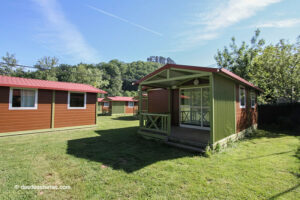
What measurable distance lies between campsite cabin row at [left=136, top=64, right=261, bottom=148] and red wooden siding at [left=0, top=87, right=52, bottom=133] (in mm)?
5060

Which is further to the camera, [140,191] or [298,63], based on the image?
[298,63]

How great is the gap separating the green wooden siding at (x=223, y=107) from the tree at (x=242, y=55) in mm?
11800

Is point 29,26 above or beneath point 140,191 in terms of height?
above

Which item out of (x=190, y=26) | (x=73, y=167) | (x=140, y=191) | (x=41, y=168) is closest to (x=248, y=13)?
(x=190, y=26)

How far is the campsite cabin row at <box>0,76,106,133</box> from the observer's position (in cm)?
633

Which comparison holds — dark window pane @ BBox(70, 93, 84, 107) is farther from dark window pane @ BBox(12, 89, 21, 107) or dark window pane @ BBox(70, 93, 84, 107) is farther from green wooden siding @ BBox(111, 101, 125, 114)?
green wooden siding @ BBox(111, 101, 125, 114)

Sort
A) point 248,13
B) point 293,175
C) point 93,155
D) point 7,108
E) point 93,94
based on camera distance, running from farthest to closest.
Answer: point 93,94 < point 248,13 < point 7,108 < point 93,155 < point 293,175

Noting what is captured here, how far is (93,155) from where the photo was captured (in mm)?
4023

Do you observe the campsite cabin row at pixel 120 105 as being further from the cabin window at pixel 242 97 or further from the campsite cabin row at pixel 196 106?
the cabin window at pixel 242 97

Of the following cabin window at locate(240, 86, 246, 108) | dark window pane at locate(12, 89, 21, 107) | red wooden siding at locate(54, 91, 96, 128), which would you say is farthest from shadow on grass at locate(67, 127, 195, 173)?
cabin window at locate(240, 86, 246, 108)

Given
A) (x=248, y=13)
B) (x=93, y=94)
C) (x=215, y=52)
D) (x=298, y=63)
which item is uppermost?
(x=215, y=52)

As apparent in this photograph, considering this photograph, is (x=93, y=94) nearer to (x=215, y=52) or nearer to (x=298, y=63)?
(x=298, y=63)

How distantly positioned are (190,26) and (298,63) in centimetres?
760

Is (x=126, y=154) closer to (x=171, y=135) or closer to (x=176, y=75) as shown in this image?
(x=171, y=135)
